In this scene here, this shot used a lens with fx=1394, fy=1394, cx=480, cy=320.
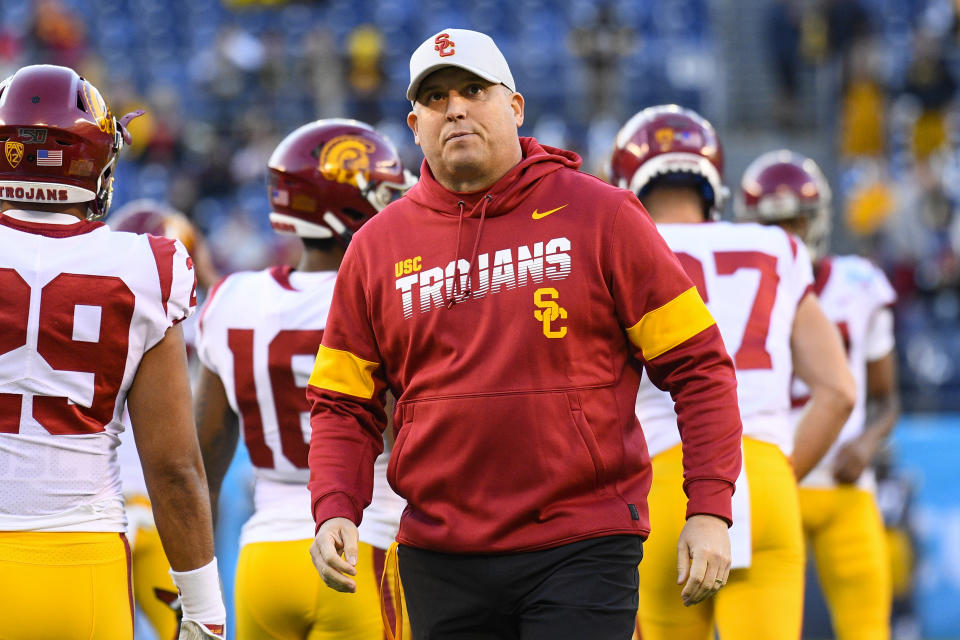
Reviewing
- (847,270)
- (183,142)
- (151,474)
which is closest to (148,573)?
(151,474)

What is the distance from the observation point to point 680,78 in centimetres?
1672

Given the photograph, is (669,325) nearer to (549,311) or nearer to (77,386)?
(549,311)

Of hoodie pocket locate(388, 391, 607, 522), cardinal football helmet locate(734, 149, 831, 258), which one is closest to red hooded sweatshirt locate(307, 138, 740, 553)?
hoodie pocket locate(388, 391, 607, 522)

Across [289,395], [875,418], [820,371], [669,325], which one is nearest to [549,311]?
[669,325]

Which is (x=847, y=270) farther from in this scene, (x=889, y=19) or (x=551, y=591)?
(x=889, y=19)

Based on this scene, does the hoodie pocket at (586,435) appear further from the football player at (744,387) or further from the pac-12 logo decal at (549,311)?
the football player at (744,387)

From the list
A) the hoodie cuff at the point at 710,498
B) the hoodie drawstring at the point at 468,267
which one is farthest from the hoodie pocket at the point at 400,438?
the hoodie cuff at the point at 710,498

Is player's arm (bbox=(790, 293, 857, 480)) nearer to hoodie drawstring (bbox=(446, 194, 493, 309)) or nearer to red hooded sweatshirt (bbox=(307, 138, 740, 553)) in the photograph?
red hooded sweatshirt (bbox=(307, 138, 740, 553))

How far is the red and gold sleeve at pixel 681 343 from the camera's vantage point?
3.20m

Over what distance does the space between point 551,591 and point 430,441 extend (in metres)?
0.45

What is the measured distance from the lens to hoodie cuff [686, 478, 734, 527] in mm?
3121

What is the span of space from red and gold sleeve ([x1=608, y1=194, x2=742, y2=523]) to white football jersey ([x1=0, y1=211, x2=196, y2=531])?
1.11 metres

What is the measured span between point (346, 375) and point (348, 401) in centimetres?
7

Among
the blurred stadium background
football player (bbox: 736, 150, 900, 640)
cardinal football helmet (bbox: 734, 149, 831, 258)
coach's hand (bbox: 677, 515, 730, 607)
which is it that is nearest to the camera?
coach's hand (bbox: 677, 515, 730, 607)
